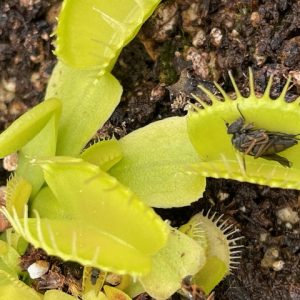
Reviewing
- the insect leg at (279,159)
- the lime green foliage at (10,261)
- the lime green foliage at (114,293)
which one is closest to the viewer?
the insect leg at (279,159)

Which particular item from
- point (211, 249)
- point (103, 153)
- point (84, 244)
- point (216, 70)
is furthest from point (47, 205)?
point (216, 70)

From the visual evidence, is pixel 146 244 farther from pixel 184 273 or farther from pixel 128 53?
pixel 128 53

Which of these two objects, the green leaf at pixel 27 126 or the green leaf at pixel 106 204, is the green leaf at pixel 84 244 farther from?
Result: the green leaf at pixel 27 126

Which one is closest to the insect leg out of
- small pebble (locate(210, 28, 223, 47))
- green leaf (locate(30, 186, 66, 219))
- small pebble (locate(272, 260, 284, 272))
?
small pebble (locate(272, 260, 284, 272))

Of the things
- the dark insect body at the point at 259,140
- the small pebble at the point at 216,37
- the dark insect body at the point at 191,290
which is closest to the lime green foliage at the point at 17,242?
the dark insect body at the point at 191,290

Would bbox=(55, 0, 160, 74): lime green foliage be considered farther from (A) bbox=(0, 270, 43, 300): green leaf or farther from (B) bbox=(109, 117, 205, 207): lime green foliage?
(A) bbox=(0, 270, 43, 300): green leaf

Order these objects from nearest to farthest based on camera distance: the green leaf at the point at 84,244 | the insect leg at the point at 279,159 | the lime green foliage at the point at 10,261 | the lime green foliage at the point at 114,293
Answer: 1. the green leaf at the point at 84,244
2. the insect leg at the point at 279,159
3. the lime green foliage at the point at 114,293
4. the lime green foliage at the point at 10,261
